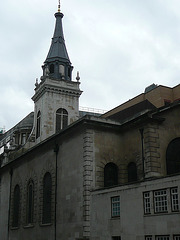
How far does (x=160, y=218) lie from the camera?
70.1ft

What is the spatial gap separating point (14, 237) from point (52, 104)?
21546 mm

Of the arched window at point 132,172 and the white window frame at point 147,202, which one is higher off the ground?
the arched window at point 132,172

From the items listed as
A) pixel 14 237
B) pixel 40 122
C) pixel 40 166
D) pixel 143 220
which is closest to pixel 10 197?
pixel 14 237

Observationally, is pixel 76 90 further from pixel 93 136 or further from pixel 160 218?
pixel 160 218

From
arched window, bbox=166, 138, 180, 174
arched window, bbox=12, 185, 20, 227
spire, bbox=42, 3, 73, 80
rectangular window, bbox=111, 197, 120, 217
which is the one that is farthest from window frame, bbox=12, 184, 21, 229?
spire, bbox=42, 3, 73, 80

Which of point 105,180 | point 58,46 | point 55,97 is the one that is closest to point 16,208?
point 105,180

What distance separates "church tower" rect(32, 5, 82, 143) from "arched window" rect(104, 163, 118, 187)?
81.1ft

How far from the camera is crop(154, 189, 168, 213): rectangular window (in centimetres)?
2147

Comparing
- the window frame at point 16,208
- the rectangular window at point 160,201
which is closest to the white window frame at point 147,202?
the rectangular window at point 160,201

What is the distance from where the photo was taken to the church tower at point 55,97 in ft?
179

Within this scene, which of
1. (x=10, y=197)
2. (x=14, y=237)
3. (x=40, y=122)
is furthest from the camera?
(x=40, y=122)

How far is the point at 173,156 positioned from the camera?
90.7 feet

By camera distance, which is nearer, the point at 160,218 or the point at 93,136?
the point at 160,218

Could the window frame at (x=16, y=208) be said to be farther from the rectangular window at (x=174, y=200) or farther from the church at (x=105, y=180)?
the rectangular window at (x=174, y=200)
